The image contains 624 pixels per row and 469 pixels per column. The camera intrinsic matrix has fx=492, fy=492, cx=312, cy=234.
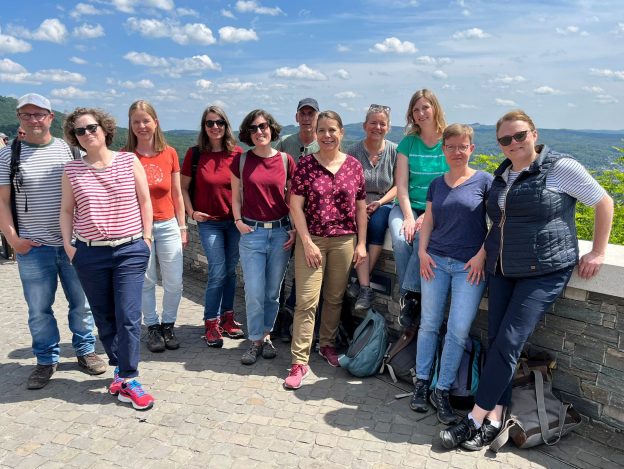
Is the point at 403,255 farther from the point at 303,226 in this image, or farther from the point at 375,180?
the point at 303,226

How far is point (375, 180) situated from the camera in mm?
4477

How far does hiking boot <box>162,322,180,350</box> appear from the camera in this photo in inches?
190

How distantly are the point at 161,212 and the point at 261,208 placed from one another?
941 mm

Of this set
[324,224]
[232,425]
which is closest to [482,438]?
[232,425]

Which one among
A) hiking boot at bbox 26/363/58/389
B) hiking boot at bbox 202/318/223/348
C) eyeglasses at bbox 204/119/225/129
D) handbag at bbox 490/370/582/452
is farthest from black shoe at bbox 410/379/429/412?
hiking boot at bbox 26/363/58/389

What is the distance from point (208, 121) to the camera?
4.54 metres

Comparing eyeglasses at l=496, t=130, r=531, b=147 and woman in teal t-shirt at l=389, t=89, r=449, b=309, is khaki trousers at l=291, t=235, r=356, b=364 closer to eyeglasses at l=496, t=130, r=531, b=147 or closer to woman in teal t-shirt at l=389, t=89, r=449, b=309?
woman in teal t-shirt at l=389, t=89, r=449, b=309

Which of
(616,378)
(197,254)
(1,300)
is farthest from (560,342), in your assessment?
(1,300)

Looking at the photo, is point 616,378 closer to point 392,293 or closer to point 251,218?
point 392,293

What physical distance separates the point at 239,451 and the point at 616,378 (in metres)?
2.57

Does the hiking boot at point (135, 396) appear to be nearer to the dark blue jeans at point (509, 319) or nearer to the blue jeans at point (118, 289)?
the blue jeans at point (118, 289)

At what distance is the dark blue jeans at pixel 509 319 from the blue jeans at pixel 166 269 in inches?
112

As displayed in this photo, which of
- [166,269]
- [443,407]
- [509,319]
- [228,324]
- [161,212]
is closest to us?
[509,319]

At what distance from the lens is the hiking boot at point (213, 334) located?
4891 millimetres
